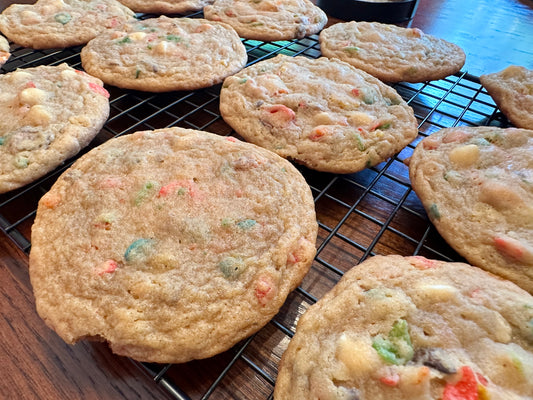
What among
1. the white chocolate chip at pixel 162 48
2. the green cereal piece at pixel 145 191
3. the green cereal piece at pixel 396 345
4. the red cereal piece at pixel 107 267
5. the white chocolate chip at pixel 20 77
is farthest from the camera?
the white chocolate chip at pixel 162 48

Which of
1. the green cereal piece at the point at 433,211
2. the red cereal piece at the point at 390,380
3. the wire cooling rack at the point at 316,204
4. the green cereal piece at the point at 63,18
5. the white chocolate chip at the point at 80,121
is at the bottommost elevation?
the wire cooling rack at the point at 316,204

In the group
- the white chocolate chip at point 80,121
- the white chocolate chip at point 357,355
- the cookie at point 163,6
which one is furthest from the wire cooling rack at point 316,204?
the cookie at point 163,6

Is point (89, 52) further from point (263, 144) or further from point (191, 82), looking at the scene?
point (263, 144)

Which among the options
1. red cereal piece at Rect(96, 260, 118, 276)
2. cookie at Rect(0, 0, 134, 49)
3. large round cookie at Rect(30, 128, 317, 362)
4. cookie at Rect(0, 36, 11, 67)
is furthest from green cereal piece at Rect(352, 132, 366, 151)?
cookie at Rect(0, 36, 11, 67)

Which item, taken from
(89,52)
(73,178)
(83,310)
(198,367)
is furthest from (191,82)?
(198,367)

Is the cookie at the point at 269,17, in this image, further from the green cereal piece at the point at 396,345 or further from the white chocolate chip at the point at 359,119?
the green cereal piece at the point at 396,345

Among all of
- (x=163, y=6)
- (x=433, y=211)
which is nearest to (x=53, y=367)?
(x=433, y=211)

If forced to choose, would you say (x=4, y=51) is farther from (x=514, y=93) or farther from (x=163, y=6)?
(x=514, y=93)

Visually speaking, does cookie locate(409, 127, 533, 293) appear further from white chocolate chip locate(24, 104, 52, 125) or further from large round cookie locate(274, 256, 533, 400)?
white chocolate chip locate(24, 104, 52, 125)
